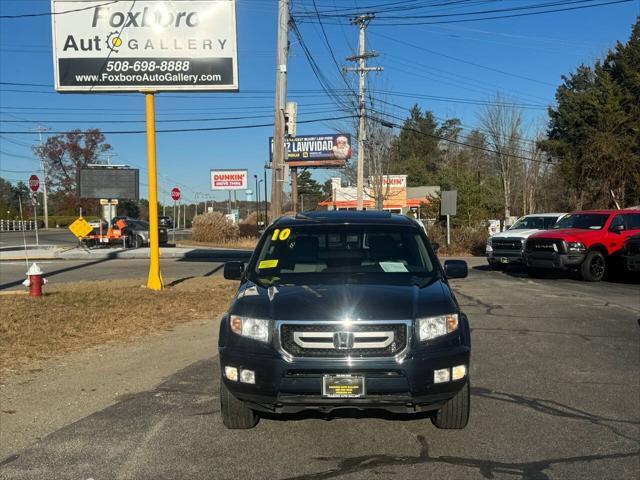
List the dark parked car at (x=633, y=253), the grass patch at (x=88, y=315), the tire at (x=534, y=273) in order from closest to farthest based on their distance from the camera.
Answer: the grass patch at (x=88, y=315) → the dark parked car at (x=633, y=253) → the tire at (x=534, y=273)

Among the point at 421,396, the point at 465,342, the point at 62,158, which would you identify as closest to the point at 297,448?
the point at 421,396

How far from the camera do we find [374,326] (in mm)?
4070

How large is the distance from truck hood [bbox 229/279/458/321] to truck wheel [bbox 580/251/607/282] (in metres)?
12.8

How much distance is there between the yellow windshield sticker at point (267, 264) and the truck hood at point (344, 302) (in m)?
0.70

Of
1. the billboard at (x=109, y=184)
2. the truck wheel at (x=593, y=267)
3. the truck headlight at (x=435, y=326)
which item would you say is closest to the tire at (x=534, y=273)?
the truck wheel at (x=593, y=267)

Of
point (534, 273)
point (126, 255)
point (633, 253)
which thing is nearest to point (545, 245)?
point (534, 273)

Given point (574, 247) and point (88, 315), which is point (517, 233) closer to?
point (574, 247)

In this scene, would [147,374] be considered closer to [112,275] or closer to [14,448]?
[14,448]

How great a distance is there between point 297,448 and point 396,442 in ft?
2.44

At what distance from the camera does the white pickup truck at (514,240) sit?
61.7ft

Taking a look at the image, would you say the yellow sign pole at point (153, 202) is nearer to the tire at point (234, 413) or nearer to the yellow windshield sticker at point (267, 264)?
the yellow windshield sticker at point (267, 264)

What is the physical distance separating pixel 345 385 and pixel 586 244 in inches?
541

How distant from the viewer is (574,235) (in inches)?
627

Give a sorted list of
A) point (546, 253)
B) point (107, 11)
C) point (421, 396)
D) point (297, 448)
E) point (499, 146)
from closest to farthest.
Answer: point (421, 396), point (297, 448), point (107, 11), point (546, 253), point (499, 146)
